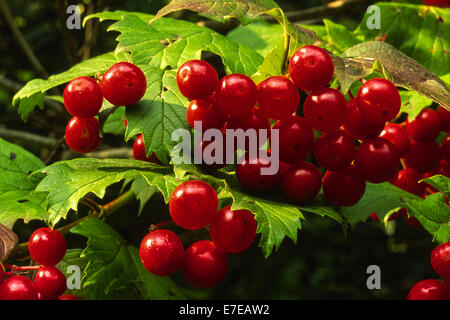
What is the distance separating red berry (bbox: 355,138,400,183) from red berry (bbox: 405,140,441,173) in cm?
28

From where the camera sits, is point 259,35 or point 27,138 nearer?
point 259,35

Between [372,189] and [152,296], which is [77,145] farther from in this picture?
[372,189]

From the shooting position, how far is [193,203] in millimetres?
1023

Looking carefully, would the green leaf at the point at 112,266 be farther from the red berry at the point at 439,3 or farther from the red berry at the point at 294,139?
the red berry at the point at 439,3

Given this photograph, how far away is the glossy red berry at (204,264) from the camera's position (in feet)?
3.72

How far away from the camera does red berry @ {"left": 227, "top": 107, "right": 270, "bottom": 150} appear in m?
1.08

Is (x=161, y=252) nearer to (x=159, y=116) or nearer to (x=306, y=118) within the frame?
(x=159, y=116)

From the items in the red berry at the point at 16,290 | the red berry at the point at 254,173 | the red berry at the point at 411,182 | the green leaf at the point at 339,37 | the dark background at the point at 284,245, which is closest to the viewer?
the red berry at the point at 16,290

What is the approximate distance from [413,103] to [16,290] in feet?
3.39

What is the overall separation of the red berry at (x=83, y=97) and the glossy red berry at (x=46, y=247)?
0.87 ft

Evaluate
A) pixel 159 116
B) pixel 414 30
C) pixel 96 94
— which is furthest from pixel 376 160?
pixel 414 30

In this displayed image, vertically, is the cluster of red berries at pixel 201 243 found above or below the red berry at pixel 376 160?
below

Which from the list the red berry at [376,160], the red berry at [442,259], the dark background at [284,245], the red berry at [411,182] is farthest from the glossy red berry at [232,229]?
the dark background at [284,245]

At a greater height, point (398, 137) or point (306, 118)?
point (306, 118)
